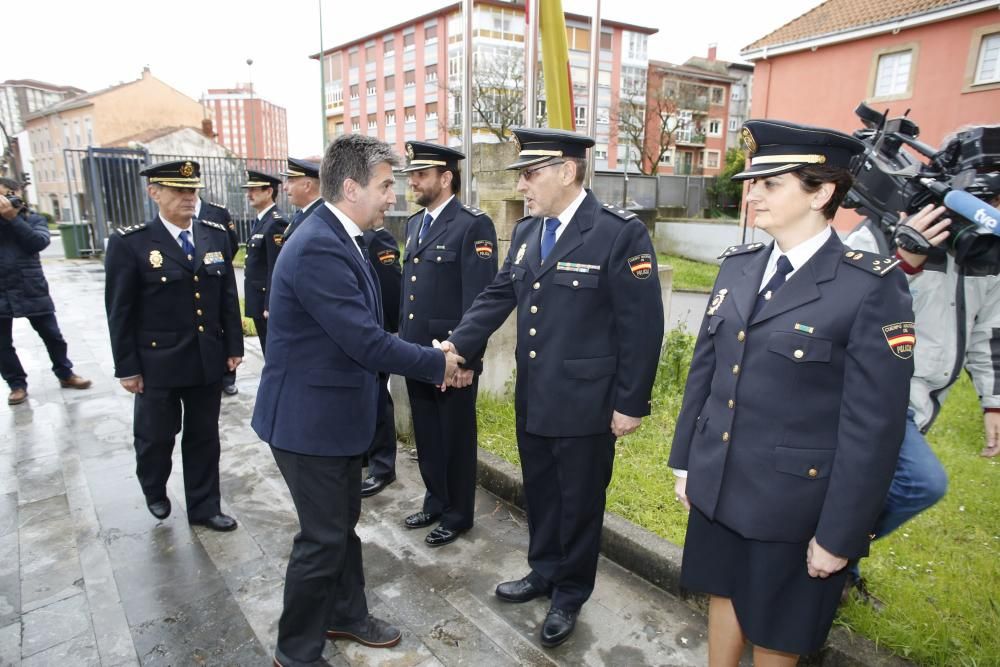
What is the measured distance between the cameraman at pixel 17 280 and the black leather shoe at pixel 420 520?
4826 mm

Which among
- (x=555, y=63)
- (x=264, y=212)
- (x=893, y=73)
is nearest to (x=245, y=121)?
(x=893, y=73)

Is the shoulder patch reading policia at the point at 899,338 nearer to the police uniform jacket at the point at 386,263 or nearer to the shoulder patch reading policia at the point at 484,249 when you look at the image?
the shoulder patch reading policia at the point at 484,249

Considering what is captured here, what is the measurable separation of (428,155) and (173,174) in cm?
147

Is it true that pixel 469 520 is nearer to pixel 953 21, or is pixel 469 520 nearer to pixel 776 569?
pixel 776 569

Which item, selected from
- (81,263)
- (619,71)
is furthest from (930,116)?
(619,71)

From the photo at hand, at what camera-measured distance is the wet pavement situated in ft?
8.75

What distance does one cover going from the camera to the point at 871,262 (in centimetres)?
179

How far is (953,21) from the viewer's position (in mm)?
17938

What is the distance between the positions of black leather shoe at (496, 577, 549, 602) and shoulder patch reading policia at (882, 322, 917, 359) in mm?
2032

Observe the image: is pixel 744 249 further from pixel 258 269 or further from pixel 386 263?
pixel 258 269

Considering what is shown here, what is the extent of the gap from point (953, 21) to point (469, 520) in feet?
73.3

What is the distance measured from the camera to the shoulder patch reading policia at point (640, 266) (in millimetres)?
2633

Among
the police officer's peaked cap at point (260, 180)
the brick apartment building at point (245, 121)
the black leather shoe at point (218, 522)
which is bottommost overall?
the black leather shoe at point (218, 522)

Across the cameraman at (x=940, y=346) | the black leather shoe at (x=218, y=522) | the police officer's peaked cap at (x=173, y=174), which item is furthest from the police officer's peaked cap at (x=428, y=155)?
the black leather shoe at (x=218, y=522)
